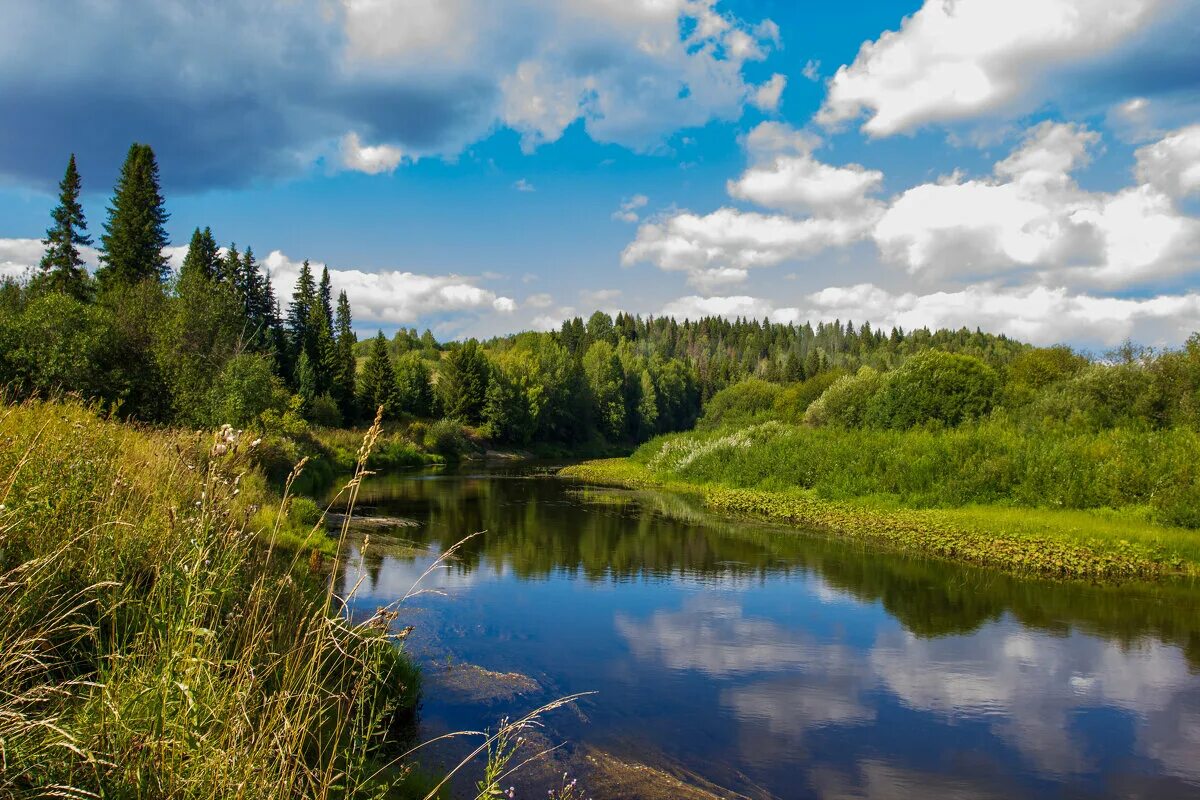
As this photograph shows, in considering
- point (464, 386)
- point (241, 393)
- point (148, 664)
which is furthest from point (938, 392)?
point (464, 386)

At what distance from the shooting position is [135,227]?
54594 millimetres

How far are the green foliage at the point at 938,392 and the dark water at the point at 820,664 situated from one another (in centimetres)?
1871

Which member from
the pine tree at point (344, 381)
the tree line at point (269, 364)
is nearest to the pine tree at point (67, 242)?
the tree line at point (269, 364)

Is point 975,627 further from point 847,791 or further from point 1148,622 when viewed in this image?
point 847,791

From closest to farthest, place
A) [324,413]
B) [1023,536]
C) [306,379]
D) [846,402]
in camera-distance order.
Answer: [1023,536] < [846,402] < [324,413] < [306,379]

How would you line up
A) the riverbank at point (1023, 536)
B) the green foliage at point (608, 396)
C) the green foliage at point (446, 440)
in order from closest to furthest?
the riverbank at point (1023, 536), the green foliage at point (446, 440), the green foliage at point (608, 396)

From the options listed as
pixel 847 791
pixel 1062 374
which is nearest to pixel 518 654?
pixel 847 791

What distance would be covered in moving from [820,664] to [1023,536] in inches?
447

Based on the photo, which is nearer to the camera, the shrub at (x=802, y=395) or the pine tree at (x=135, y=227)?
the pine tree at (x=135, y=227)

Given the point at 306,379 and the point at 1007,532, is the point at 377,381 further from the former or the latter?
the point at 1007,532

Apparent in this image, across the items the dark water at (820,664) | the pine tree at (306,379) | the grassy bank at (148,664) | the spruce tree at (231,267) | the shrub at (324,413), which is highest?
the spruce tree at (231,267)

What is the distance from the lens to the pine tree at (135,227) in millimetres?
53844

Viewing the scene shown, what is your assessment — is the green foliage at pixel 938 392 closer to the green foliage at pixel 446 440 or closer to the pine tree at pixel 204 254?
the green foliage at pixel 446 440

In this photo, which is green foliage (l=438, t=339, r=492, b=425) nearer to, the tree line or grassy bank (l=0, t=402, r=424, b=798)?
the tree line
